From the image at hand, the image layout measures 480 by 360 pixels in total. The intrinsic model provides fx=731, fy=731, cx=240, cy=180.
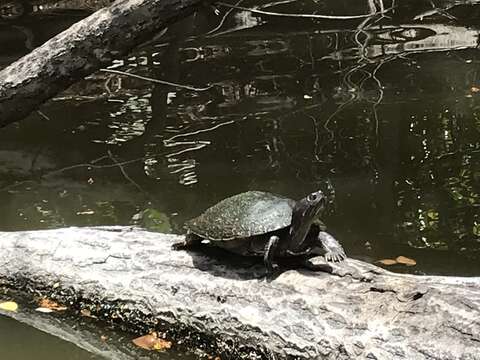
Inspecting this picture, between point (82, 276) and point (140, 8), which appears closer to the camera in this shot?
point (82, 276)

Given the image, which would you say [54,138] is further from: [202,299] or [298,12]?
[298,12]

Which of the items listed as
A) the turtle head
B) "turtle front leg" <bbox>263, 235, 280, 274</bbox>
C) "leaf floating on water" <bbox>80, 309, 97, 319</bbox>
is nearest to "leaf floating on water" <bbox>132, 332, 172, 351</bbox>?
"leaf floating on water" <bbox>80, 309, 97, 319</bbox>

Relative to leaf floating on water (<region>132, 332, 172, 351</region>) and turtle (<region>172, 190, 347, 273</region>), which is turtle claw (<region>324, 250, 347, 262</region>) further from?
leaf floating on water (<region>132, 332, 172, 351</region>)

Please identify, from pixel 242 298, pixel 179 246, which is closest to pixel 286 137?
pixel 179 246

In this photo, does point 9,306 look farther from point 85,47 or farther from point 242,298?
point 85,47

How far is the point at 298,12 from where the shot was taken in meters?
10.4

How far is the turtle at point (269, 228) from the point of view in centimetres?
337

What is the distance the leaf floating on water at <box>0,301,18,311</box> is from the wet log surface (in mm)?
108

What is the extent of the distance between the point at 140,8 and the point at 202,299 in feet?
9.13

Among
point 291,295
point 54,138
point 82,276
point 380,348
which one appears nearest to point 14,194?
point 54,138

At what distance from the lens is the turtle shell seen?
11.2 ft

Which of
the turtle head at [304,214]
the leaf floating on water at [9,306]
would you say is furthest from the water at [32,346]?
the turtle head at [304,214]

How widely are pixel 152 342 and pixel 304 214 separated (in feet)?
3.18

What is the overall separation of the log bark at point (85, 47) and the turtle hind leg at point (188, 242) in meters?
2.31
